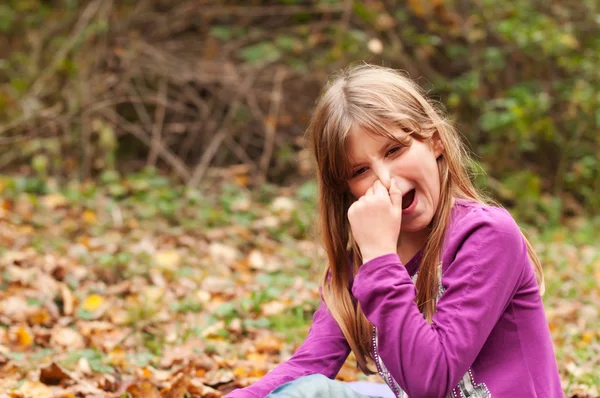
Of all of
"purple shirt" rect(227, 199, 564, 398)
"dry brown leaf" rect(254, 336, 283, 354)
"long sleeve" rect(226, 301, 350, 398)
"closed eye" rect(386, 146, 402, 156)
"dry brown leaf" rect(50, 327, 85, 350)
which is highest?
"closed eye" rect(386, 146, 402, 156)

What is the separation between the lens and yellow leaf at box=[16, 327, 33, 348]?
272 centimetres

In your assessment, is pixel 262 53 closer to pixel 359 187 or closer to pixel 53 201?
pixel 53 201

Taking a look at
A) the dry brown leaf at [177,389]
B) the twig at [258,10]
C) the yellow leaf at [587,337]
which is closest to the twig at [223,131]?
the twig at [258,10]

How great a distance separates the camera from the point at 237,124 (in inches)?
238

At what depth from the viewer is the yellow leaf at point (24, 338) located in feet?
8.94

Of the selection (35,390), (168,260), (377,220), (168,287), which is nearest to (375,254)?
(377,220)

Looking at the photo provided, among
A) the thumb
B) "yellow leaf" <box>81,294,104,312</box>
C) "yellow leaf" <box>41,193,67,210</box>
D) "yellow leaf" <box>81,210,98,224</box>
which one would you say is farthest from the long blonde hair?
"yellow leaf" <box>41,193,67,210</box>

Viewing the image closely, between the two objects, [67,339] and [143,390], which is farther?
[67,339]

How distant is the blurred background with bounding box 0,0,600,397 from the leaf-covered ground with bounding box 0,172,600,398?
0.07ft

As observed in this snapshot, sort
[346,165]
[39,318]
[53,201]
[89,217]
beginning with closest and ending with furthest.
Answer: [346,165] → [39,318] → [89,217] → [53,201]

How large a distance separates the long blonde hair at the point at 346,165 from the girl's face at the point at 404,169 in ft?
0.07

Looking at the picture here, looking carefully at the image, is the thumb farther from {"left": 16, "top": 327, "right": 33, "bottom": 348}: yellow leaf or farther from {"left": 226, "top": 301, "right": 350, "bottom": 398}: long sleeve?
{"left": 16, "top": 327, "right": 33, "bottom": 348}: yellow leaf

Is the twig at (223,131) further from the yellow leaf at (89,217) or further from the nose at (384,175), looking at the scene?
the nose at (384,175)

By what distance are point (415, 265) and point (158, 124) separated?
439 cm
